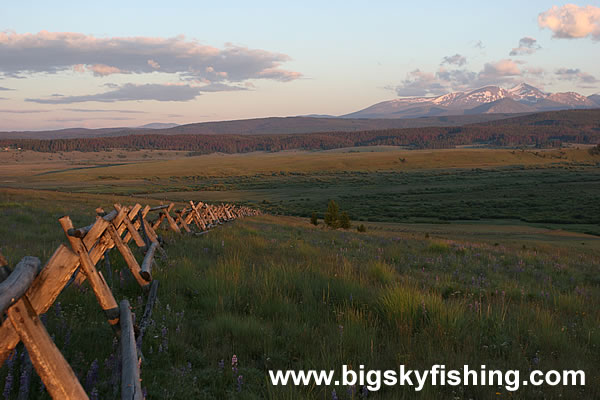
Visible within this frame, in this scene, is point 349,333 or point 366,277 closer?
point 349,333

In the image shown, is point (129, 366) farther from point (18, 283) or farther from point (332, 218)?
point (332, 218)

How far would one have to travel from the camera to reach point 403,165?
16188 cm

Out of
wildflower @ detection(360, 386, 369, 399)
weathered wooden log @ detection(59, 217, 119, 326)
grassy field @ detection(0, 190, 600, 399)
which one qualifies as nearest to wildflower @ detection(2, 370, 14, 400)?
grassy field @ detection(0, 190, 600, 399)

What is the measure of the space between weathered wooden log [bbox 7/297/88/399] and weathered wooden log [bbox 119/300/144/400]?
10.6 inches

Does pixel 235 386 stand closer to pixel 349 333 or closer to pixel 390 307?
pixel 349 333

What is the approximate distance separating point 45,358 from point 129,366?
582 millimetres

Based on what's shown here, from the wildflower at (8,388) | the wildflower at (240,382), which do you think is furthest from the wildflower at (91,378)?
the wildflower at (240,382)

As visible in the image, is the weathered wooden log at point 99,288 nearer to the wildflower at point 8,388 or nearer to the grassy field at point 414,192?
the wildflower at point 8,388

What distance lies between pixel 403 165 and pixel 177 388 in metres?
165

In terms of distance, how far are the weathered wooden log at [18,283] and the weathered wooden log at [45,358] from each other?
0.07m

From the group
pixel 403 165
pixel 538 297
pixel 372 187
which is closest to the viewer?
pixel 538 297

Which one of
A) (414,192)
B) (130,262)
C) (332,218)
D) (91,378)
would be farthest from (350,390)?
(414,192)

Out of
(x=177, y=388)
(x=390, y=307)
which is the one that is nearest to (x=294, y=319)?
(x=390, y=307)

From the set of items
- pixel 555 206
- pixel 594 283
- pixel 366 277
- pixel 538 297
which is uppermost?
pixel 366 277
